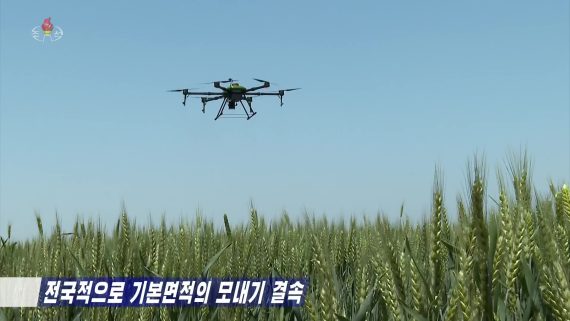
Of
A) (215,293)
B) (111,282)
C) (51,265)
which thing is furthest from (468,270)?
(51,265)

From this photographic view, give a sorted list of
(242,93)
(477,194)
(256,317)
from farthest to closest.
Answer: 1. (242,93)
2. (256,317)
3. (477,194)

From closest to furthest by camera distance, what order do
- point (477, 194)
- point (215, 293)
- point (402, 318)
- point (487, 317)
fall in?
Result: point (487, 317), point (477, 194), point (402, 318), point (215, 293)

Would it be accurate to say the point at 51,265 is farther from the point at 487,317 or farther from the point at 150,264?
the point at 487,317

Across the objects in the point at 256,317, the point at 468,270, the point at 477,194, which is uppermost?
the point at 477,194

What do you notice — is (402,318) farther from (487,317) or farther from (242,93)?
(242,93)

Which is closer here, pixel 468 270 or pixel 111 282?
pixel 468 270

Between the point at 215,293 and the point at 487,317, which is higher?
the point at 487,317

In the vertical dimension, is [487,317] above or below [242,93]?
below

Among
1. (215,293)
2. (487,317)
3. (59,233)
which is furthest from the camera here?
(59,233)

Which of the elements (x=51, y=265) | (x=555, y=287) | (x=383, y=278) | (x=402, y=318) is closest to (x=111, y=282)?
(x=51, y=265)
